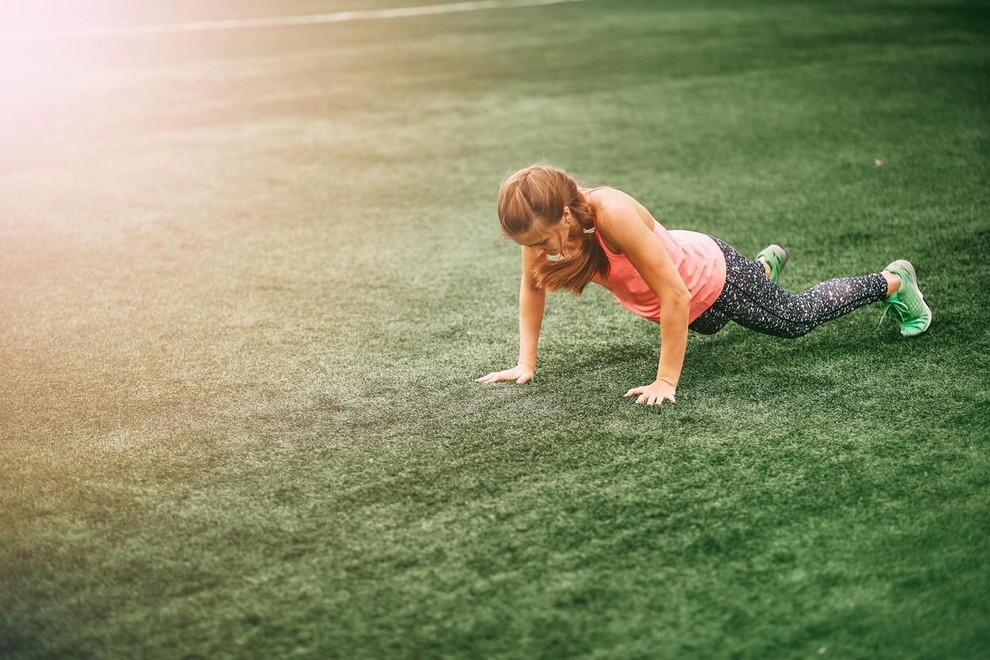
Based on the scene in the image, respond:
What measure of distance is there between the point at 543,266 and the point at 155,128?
415cm

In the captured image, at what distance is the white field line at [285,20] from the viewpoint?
973cm

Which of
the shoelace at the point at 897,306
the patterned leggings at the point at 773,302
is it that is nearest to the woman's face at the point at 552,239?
the patterned leggings at the point at 773,302

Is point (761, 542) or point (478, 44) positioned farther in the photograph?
point (478, 44)

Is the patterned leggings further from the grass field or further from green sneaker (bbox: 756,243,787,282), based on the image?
green sneaker (bbox: 756,243,787,282)

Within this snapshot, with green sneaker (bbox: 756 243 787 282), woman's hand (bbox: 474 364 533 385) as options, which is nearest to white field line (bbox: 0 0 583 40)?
green sneaker (bbox: 756 243 787 282)

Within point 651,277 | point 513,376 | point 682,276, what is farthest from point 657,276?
point 513,376

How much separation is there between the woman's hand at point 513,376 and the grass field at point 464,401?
4cm

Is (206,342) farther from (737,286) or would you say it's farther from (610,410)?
(737,286)

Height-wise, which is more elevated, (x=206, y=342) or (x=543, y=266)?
(x=543, y=266)

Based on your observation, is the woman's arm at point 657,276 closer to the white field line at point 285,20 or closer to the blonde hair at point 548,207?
the blonde hair at point 548,207

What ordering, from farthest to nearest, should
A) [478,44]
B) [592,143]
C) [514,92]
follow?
1. [478,44]
2. [514,92]
3. [592,143]

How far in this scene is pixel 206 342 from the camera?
11.3 ft

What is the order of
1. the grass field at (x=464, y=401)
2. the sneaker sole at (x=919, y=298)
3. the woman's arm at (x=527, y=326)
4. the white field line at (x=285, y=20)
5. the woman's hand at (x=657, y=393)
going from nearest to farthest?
1. the grass field at (x=464, y=401)
2. the woman's hand at (x=657, y=393)
3. the woman's arm at (x=527, y=326)
4. the sneaker sole at (x=919, y=298)
5. the white field line at (x=285, y=20)

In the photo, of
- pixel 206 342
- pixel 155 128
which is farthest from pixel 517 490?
pixel 155 128
